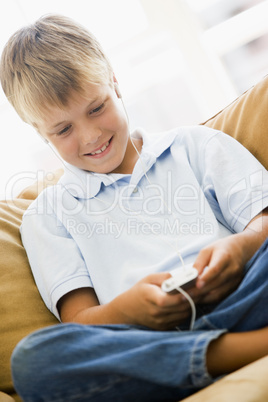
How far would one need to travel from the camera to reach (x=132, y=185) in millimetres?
1100

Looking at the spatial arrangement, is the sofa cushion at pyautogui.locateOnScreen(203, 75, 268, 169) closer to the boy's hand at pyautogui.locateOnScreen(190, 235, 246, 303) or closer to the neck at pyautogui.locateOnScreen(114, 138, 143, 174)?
the neck at pyautogui.locateOnScreen(114, 138, 143, 174)

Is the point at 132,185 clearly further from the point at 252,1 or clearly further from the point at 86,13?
the point at 252,1

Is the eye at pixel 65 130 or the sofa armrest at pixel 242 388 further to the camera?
the eye at pixel 65 130

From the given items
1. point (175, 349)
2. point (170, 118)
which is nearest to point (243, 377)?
point (175, 349)

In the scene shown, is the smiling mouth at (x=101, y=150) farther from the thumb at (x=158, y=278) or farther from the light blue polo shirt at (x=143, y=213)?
the thumb at (x=158, y=278)

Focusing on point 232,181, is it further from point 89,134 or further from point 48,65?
point 48,65

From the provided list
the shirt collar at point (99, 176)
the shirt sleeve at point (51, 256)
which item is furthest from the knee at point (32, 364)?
the shirt collar at point (99, 176)

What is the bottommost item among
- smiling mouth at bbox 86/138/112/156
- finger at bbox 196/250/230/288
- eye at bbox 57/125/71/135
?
finger at bbox 196/250/230/288

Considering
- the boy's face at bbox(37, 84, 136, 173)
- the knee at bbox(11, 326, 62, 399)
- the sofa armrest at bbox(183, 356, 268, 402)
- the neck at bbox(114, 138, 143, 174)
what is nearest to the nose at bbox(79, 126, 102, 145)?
the boy's face at bbox(37, 84, 136, 173)

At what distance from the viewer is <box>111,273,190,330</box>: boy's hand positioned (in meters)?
0.75

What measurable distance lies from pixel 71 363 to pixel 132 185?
53cm

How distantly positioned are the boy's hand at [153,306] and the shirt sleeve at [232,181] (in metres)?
0.29

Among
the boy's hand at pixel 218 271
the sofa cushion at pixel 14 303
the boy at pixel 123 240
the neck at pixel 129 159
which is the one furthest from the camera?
the neck at pixel 129 159

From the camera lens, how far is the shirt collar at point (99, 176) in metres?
1.12
